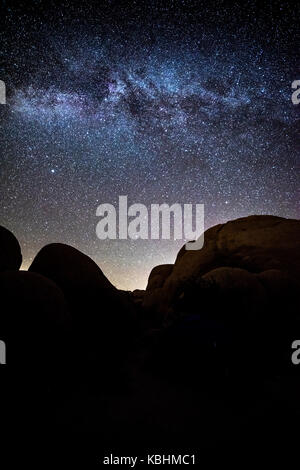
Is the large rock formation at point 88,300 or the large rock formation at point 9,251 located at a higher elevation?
the large rock formation at point 9,251

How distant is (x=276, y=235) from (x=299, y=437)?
931cm

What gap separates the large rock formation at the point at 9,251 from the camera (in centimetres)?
786

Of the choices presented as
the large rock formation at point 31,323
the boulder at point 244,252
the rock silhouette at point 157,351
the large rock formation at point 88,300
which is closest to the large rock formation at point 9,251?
the rock silhouette at point 157,351

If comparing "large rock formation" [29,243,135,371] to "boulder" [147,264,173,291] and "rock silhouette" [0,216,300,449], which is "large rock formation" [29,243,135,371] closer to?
"rock silhouette" [0,216,300,449]

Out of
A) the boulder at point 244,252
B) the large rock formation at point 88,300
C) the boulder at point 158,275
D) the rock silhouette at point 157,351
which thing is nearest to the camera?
the rock silhouette at point 157,351

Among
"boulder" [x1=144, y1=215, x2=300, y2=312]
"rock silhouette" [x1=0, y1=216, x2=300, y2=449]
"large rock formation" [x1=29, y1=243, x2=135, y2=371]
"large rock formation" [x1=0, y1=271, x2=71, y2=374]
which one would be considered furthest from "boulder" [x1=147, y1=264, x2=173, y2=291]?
"large rock formation" [x1=0, y1=271, x2=71, y2=374]

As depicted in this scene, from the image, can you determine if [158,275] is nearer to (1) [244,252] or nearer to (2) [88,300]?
(1) [244,252]

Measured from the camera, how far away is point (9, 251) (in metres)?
8.14

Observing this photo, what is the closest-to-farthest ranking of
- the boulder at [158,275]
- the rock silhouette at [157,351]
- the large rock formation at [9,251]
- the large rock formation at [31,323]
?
the rock silhouette at [157,351]
the large rock formation at [31,323]
the large rock formation at [9,251]
the boulder at [158,275]

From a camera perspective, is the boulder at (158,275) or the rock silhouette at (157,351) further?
the boulder at (158,275)

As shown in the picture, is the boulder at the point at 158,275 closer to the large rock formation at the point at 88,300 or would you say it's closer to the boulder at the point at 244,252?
the boulder at the point at 244,252

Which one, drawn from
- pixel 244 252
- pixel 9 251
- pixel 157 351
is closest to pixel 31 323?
pixel 157 351

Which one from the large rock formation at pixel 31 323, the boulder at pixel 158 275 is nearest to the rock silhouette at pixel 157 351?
the large rock formation at pixel 31 323

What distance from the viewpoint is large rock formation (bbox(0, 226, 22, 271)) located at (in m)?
7.86
